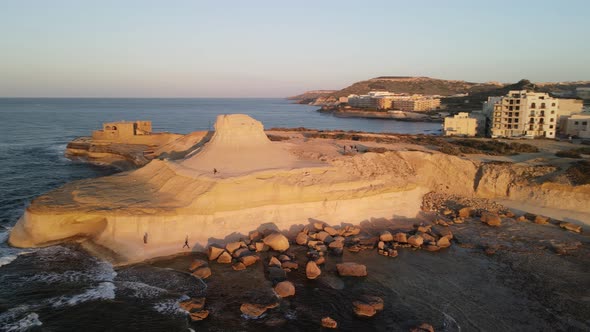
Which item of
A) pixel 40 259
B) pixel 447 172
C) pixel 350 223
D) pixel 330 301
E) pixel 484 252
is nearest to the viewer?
pixel 330 301

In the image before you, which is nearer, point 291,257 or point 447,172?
point 291,257

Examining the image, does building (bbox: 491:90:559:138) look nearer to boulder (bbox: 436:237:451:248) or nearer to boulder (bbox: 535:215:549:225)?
boulder (bbox: 535:215:549:225)

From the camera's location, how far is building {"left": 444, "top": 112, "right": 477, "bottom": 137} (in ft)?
187

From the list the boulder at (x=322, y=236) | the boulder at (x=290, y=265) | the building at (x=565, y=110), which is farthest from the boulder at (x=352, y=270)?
the building at (x=565, y=110)

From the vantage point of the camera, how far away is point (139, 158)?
38.6m

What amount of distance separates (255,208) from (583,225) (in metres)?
18.6

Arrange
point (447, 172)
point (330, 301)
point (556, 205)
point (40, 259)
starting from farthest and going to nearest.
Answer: point (447, 172), point (556, 205), point (40, 259), point (330, 301)

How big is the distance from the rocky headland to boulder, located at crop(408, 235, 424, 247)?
3375mm

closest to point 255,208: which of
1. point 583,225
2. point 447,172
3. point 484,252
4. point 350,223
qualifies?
point 350,223

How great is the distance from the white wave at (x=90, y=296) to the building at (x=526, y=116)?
5182 centimetres

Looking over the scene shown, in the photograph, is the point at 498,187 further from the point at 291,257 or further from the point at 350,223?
the point at 291,257

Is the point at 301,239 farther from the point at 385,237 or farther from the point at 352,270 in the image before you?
the point at 385,237

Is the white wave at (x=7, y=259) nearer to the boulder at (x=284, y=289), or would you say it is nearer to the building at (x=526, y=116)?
the boulder at (x=284, y=289)

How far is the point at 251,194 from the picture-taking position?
70.0 feet
